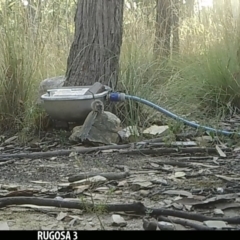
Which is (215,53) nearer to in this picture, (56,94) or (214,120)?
(214,120)

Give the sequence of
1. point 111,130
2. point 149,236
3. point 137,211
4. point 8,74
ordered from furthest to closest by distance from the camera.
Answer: point 8,74, point 111,130, point 137,211, point 149,236

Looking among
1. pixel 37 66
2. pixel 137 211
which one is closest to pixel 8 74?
pixel 37 66

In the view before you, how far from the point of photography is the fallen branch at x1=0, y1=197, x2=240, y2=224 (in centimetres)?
140

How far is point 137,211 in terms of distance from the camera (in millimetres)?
1467

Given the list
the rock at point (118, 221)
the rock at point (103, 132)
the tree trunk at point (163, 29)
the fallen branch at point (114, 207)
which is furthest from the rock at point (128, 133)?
the tree trunk at point (163, 29)

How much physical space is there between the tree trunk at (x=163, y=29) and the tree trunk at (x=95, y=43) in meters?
1.14

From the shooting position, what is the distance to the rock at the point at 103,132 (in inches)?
109

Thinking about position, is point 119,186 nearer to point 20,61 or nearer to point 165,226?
point 165,226

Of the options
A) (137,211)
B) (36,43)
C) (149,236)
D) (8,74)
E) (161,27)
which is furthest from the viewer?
(161,27)

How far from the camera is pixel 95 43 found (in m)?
3.21

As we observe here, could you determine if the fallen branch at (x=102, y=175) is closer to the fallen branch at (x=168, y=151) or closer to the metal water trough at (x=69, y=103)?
the fallen branch at (x=168, y=151)

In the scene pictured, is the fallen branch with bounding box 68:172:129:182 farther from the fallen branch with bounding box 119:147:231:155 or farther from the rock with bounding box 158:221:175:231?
the rock with bounding box 158:221:175:231

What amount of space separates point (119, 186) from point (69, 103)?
3.74 ft

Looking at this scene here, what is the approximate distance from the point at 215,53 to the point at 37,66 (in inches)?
49.9
